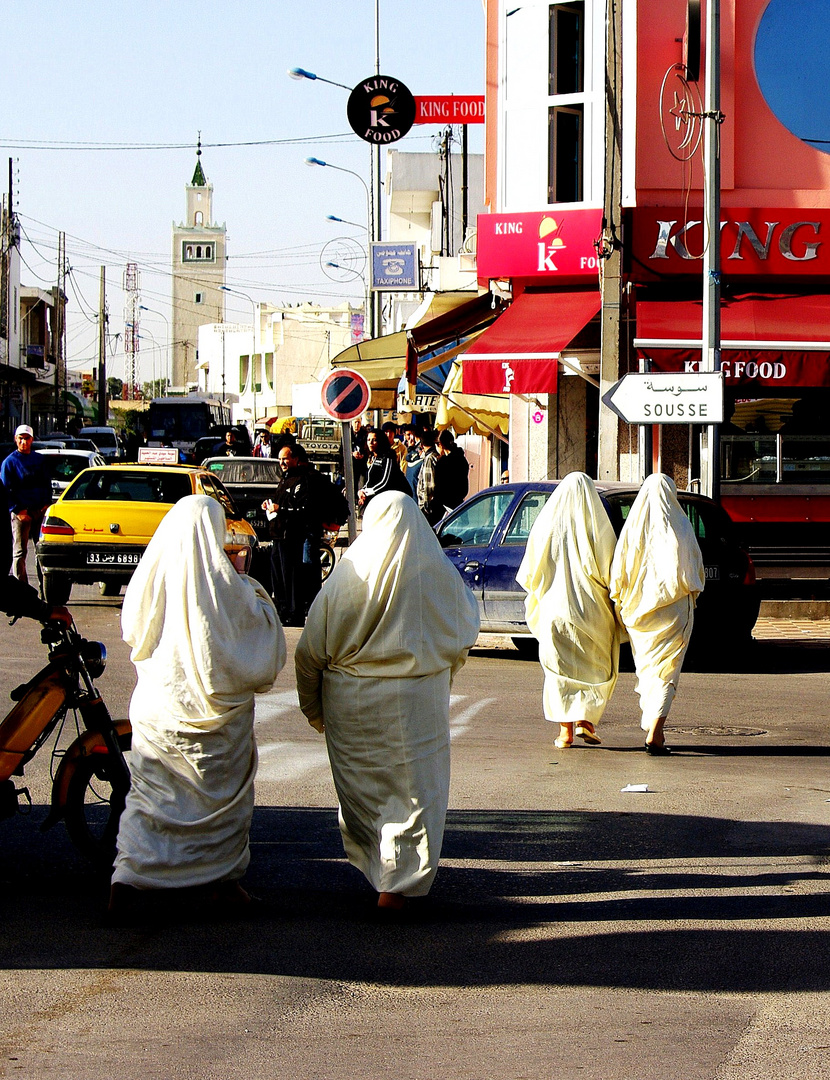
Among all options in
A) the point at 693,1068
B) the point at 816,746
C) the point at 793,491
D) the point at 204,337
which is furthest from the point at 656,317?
the point at 204,337

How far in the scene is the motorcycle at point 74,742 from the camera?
18.5 ft

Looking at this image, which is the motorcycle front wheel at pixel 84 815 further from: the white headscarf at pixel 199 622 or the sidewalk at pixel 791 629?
the sidewalk at pixel 791 629

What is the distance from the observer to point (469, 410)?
85.3ft

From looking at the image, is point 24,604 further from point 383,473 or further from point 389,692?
point 383,473

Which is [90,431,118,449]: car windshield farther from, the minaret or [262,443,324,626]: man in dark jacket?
the minaret

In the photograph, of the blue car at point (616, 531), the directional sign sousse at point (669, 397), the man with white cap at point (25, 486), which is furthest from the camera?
the man with white cap at point (25, 486)

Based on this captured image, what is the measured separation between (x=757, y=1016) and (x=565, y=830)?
2467 mm

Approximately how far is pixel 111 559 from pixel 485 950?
11557 mm

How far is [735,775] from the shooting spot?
26.8ft

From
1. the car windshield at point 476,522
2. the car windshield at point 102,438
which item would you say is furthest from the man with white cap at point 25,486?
the car windshield at point 102,438

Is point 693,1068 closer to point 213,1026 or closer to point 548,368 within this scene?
point 213,1026

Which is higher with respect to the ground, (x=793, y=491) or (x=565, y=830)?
(x=793, y=491)

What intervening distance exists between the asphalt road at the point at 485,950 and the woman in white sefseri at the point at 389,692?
293 mm

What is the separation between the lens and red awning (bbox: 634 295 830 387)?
17078mm
